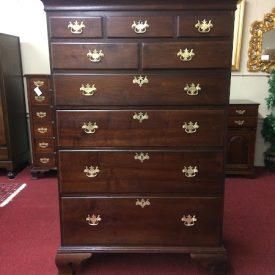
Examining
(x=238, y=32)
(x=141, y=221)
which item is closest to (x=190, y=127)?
(x=141, y=221)

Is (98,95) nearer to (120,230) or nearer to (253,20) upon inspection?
(120,230)

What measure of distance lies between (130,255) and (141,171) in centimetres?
71

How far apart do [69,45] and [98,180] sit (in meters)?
0.74

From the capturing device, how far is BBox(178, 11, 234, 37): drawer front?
1.52 metres

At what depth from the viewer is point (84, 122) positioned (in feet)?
5.43

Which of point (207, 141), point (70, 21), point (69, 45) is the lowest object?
point (207, 141)

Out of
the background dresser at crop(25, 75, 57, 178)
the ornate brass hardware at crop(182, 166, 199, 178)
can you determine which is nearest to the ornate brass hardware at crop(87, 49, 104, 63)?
the ornate brass hardware at crop(182, 166, 199, 178)

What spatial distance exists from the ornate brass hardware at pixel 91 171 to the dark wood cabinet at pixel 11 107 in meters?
2.06

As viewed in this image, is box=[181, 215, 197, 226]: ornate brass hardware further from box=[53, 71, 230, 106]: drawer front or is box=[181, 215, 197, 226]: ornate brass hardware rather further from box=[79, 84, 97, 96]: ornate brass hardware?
box=[79, 84, 97, 96]: ornate brass hardware

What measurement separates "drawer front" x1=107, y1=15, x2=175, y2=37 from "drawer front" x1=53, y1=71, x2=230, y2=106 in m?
0.21

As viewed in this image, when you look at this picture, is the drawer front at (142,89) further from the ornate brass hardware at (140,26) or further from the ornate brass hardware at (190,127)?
the ornate brass hardware at (140,26)

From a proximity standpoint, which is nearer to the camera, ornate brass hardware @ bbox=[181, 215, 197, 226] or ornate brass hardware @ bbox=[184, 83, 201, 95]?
ornate brass hardware @ bbox=[184, 83, 201, 95]

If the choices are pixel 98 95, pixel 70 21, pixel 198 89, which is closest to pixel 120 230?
pixel 98 95

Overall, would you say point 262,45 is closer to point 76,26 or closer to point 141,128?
point 141,128
